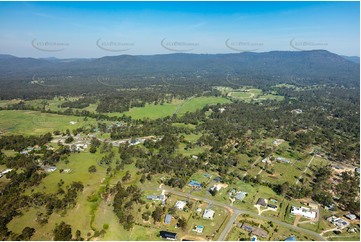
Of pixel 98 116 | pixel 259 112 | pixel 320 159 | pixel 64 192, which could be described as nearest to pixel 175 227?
pixel 64 192

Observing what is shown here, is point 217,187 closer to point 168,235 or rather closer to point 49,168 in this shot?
point 168,235

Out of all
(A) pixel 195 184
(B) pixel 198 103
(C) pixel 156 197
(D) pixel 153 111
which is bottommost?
(B) pixel 198 103

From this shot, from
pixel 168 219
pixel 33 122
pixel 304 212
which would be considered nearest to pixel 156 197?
pixel 168 219

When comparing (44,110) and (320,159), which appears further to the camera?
(44,110)

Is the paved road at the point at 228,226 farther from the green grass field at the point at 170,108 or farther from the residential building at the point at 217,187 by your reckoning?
the green grass field at the point at 170,108

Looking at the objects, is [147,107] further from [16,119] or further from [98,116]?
[16,119]

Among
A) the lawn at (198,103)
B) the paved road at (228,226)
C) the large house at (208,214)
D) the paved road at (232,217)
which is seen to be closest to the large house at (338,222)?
the paved road at (232,217)

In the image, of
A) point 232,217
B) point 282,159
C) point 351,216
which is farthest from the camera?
point 282,159
